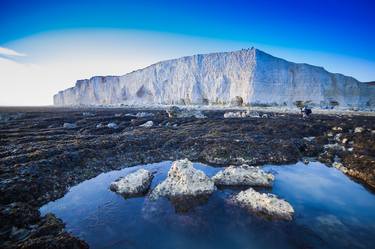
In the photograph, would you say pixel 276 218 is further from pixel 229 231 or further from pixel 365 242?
pixel 365 242

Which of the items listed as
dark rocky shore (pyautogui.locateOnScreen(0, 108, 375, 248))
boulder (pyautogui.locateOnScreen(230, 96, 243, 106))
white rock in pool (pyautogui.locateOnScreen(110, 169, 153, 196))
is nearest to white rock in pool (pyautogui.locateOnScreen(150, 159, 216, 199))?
white rock in pool (pyautogui.locateOnScreen(110, 169, 153, 196))

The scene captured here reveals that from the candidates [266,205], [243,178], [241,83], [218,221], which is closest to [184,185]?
[218,221]

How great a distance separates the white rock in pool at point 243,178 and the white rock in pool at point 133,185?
3076mm

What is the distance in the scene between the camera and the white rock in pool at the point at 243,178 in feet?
30.2

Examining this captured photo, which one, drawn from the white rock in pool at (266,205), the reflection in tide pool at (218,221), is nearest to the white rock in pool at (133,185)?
the reflection in tide pool at (218,221)

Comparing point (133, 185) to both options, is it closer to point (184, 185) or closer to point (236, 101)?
point (184, 185)

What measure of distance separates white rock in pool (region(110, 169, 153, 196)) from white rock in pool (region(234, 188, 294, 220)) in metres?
3.86

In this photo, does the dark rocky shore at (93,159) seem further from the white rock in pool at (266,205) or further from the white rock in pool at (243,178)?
the white rock in pool at (266,205)

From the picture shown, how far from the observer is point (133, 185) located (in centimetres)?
877

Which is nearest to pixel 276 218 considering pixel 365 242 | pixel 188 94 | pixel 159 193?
pixel 365 242

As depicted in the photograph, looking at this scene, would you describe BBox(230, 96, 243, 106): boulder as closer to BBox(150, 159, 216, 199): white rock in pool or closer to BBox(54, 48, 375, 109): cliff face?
BBox(54, 48, 375, 109): cliff face

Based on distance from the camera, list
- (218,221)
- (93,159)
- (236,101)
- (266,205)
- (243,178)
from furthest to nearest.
→ (236,101), (93,159), (243,178), (266,205), (218,221)

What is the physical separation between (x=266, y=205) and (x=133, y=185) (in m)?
5.23

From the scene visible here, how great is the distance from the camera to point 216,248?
5512 mm
